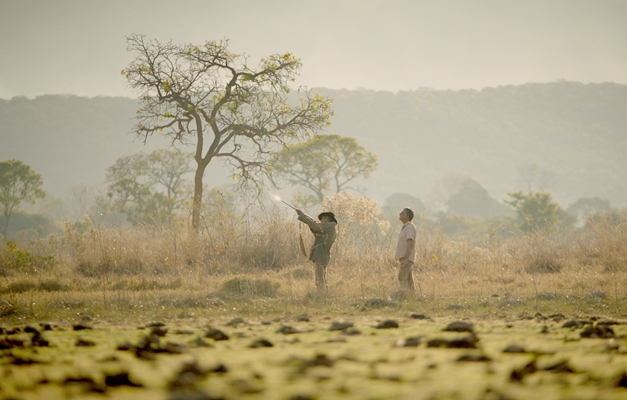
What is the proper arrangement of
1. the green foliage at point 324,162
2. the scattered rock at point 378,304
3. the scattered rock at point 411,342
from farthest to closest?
the green foliage at point 324,162, the scattered rock at point 378,304, the scattered rock at point 411,342

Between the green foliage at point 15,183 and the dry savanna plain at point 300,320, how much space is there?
32.4m

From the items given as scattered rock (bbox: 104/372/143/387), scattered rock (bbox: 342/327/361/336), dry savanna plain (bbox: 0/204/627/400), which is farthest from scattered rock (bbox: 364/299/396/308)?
scattered rock (bbox: 104/372/143/387)

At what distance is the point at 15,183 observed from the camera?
43469mm

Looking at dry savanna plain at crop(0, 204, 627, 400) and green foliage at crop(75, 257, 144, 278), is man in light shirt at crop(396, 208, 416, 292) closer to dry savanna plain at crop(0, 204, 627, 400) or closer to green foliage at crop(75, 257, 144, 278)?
dry savanna plain at crop(0, 204, 627, 400)

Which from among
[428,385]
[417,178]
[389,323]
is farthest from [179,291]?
[417,178]

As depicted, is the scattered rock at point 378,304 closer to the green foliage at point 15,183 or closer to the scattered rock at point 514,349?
the scattered rock at point 514,349

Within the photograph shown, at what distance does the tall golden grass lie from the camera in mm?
7961

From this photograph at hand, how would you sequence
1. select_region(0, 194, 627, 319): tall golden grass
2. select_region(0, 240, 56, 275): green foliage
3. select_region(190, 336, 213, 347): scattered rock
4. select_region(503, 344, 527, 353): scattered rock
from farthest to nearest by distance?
select_region(0, 240, 56, 275): green foliage
select_region(0, 194, 627, 319): tall golden grass
select_region(190, 336, 213, 347): scattered rock
select_region(503, 344, 527, 353): scattered rock

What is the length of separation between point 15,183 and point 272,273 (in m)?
38.4

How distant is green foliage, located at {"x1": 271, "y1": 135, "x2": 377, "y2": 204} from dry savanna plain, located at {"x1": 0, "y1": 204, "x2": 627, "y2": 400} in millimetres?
23838

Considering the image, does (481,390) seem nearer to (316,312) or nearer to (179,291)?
(316,312)

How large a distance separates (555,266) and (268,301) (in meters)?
8.58

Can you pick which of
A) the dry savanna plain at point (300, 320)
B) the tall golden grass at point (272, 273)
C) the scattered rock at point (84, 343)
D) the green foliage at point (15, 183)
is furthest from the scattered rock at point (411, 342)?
the green foliage at point (15, 183)

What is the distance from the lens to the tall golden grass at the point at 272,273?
7.96m
